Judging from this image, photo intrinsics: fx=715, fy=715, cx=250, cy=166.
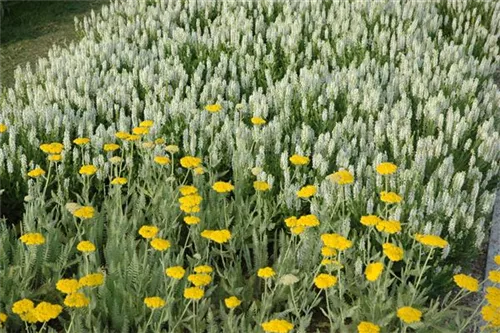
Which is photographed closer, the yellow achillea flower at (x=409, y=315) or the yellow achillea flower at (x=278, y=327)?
the yellow achillea flower at (x=278, y=327)

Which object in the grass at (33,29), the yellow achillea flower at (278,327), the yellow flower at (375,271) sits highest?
the yellow flower at (375,271)

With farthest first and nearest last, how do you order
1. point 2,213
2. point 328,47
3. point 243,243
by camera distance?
point 328,47 → point 2,213 → point 243,243

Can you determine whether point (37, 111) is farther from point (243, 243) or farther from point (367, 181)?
point (367, 181)

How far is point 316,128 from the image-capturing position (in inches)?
230

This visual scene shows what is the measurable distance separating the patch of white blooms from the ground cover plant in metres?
0.02

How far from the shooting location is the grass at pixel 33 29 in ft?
31.6

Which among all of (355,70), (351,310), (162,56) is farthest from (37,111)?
(351,310)

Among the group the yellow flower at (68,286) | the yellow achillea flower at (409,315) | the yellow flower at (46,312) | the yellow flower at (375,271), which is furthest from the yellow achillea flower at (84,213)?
the yellow achillea flower at (409,315)

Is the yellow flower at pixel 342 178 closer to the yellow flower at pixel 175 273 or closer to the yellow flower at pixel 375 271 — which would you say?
the yellow flower at pixel 375 271

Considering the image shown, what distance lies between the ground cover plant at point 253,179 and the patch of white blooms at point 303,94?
2cm

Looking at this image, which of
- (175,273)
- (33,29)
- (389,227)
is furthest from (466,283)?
(33,29)

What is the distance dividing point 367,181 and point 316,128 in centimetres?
112

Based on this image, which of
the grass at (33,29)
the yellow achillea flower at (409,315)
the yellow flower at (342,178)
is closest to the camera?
the yellow achillea flower at (409,315)

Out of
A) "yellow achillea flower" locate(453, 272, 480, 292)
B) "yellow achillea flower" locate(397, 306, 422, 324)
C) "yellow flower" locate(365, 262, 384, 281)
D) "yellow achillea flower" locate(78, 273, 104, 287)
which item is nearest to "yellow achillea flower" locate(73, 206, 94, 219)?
"yellow achillea flower" locate(78, 273, 104, 287)
